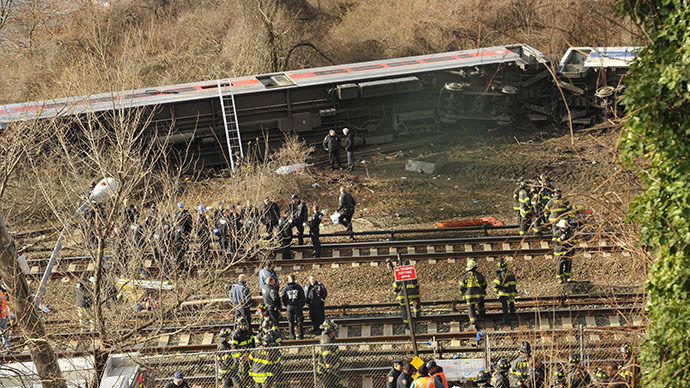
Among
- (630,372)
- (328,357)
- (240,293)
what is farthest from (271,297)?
(630,372)

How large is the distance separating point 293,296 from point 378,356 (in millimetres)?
1946

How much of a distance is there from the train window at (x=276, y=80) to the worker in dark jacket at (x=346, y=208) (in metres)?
5.59

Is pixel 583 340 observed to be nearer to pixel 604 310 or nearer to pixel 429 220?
pixel 604 310

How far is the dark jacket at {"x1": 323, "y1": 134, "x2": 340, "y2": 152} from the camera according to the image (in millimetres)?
22547

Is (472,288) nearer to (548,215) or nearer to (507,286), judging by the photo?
(507,286)

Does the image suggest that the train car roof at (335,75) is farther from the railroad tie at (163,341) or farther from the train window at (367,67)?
the railroad tie at (163,341)

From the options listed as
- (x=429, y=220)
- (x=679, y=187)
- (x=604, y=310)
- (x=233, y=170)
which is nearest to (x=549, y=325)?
(x=604, y=310)

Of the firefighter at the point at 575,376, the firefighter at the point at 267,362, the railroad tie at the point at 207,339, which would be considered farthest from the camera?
the railroad tie at the point at 207,339

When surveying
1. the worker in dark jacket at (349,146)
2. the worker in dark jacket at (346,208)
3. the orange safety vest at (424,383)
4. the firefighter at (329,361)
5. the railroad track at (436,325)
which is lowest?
the orange safety vest at (424,383)

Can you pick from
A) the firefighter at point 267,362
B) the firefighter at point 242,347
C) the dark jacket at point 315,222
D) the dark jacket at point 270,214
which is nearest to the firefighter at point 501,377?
the firefighter at point 267,362

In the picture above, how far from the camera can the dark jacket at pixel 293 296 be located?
15.3m

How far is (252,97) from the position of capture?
2317 centimetres

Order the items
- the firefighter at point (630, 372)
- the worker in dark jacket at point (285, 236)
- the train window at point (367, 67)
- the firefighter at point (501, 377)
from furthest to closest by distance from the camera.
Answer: the train window at point (367, 67), the worker in dark jacket at point (285, 236), the firefighter at point (501, 377), the firefighter at point (630, 372)

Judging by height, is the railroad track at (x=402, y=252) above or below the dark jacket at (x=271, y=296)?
above
